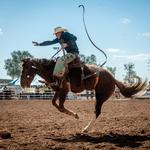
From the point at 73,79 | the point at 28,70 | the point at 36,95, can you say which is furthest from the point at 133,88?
the point at 36,95

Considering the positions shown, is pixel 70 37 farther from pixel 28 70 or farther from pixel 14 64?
pixel 14 64

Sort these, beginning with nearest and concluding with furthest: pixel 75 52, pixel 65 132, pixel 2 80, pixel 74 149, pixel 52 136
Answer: pixel 74 149 < pixel 52 136 < pixel 65 132 < pixel 75 52 < pixel 2 80

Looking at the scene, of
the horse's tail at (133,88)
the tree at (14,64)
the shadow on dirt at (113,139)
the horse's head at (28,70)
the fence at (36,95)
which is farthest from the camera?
the tree at (14,64)

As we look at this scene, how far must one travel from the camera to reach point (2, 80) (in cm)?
7281

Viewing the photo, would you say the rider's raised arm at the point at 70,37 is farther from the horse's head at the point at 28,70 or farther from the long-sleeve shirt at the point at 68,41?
the horse's head at the point at 28,70

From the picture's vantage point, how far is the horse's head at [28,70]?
5.01 meters

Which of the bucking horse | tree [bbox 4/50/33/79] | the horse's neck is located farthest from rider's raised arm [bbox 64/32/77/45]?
tree [bbox 4/50/33/79]

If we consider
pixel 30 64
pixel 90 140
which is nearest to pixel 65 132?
pixel 90 140

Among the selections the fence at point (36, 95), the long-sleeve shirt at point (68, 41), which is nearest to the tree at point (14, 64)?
the fence at point (36, 95)

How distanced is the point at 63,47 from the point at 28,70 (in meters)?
1.15

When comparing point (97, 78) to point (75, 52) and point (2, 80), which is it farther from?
point (2, 80)

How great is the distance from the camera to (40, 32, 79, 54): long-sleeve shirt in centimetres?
504

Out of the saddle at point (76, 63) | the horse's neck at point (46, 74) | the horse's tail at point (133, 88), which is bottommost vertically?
the horse's tail at point (133, 88)

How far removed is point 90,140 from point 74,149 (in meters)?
0.81
